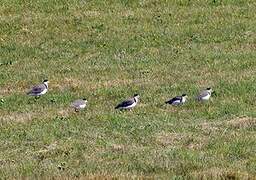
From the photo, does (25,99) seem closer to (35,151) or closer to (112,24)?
(35,151)

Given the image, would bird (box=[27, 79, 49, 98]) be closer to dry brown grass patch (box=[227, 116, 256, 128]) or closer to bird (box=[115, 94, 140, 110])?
bird (box=[115, 94, 140, 110])

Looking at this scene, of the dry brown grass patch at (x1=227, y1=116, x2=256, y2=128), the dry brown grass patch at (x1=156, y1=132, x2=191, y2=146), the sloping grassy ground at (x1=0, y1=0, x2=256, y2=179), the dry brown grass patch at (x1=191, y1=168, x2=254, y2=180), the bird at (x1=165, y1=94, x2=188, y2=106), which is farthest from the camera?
the bird at (x1=165, y1=94, x2=188, y2=106)

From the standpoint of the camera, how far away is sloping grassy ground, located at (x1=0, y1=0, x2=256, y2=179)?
1859cm

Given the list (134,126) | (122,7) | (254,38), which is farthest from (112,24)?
(134,126)

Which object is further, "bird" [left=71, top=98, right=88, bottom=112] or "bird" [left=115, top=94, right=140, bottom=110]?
"bird" [left=71, top=98, right=88, bottom=112]

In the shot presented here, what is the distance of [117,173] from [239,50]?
17162 millimetres

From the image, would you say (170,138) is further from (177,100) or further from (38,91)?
(38,91)

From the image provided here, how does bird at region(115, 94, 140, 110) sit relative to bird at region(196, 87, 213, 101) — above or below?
above

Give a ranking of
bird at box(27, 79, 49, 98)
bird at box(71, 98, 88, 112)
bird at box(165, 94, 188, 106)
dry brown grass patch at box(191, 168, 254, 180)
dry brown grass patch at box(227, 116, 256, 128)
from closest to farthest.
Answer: dry brown grass patch at box(191, 168, 254, 180)
dry brown grass patch at box(227, 116, 256, 128)
bird at box(71, 98, 88, 112)
bird at box(165, 94, 188, 106)
bird at box(27, 79, 49, 98)

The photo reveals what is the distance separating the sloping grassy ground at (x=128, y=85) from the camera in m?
18.6

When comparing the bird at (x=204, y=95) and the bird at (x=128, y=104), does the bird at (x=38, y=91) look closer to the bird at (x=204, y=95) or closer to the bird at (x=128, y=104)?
the bird at (x=128, y=104)

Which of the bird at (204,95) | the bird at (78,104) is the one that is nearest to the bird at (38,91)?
the bird at (78,104)

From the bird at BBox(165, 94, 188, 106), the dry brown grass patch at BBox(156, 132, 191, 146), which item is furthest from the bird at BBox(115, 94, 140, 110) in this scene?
the dry brown grass patch at BBox(156, 132, 191, 146)

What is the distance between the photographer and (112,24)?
124ft
